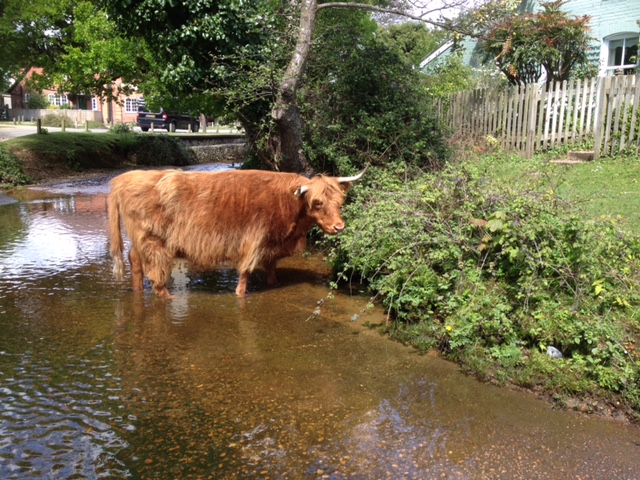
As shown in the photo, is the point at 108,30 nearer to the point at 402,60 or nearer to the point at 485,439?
the point at 402,60

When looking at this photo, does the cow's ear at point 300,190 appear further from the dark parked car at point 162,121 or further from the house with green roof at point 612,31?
the dark parked car at point 162,121

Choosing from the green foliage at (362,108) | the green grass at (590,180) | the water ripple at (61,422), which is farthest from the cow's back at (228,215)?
the green grass at (590,180)

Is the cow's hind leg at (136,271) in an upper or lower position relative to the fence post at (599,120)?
lower

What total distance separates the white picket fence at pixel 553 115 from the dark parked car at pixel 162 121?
2747 centimetres

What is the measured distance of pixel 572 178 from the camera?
10398 mm

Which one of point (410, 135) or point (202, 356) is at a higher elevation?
point (410, 135)

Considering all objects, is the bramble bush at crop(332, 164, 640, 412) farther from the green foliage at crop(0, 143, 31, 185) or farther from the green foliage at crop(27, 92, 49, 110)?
the green foliage at crop(27, 92, 49, 110)

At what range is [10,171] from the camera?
637 inches

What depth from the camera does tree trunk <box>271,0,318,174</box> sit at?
28.0 feet

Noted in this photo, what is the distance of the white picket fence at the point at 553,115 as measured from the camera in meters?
12.4

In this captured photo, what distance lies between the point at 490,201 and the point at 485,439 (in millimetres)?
2946

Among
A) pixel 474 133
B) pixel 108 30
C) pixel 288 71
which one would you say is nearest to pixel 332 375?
pixel 288 71

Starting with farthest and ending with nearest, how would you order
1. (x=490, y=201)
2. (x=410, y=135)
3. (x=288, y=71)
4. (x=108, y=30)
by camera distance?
(x=108, y=30) < (x=410, y=135) < (x=288, y=71) < (x=490, y=201)

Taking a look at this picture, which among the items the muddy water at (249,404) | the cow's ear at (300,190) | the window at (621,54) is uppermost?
the window at (621,54)
